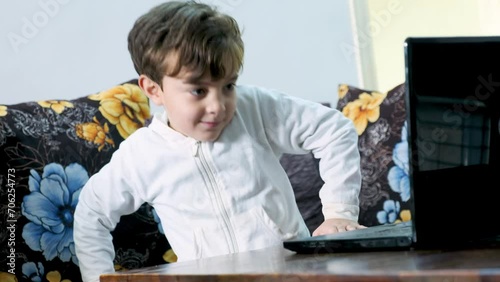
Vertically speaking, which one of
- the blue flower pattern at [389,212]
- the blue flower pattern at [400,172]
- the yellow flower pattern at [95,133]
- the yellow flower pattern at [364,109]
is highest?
the yellow flower pattern at [95,133]

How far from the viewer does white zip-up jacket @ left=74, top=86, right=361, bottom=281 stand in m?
1.41

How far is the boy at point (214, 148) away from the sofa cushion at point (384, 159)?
54 cm

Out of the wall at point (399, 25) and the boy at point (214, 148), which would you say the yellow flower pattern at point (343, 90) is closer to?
the wall at point (399, 25)

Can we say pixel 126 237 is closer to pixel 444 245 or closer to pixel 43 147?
pixel 43 147

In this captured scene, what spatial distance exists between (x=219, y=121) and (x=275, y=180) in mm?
160

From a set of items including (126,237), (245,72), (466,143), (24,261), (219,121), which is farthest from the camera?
(245,72)

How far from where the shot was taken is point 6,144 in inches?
63.4

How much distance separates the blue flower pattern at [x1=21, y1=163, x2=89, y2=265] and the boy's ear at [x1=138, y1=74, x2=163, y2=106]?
0.28 meters

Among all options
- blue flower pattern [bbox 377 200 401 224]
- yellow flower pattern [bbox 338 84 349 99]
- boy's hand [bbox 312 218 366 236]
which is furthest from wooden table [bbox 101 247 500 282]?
yellow flower pattern [bbox 338 84 349 99]

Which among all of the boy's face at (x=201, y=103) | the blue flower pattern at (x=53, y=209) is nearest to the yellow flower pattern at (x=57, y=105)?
the blue flower pattern at (x=53, y=209)

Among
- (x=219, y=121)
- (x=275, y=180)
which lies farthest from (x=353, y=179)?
(x=219, y=121)

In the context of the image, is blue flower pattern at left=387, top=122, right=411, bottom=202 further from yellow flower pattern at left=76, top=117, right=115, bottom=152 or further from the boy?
yellow flower pattern at left=76, top=117, right=115, bottom=152

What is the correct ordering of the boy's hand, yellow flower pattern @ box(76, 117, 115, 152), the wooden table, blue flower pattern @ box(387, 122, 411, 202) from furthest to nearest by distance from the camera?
blue flower pattern @ box(387, 122, 411, 202)
yellow flower pattern @ box(76, 117, 115, 152)
the boy's hand
the wooden table

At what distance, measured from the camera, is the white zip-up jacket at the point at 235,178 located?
1.41 meters
